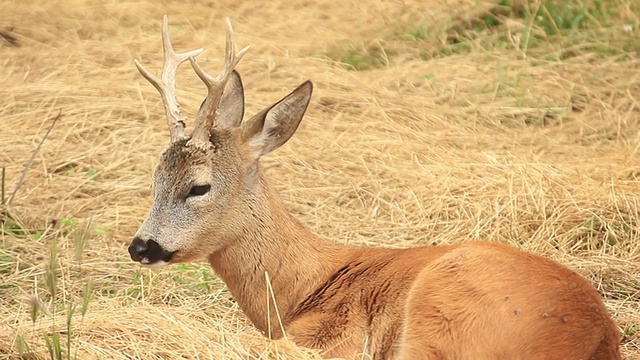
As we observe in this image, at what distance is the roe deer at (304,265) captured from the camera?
4.88 meters

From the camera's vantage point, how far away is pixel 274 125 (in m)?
5.70

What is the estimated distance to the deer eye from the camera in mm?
5523

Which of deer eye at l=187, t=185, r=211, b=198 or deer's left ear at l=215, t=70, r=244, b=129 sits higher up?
deer's left ear at l=215, t=70, r=244, b=129

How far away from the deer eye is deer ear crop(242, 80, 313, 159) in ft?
1.05

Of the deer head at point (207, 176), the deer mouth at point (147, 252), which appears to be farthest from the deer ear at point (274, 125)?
the deer mouth at point (147, 252)

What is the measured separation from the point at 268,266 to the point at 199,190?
0.50m

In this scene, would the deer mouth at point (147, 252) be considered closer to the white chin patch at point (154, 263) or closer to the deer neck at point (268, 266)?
the white chin patch at point (154, 263)

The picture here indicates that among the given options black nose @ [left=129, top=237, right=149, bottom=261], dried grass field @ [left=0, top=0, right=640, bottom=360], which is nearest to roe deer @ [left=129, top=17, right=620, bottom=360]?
black nose @ [left=129, top=237, right=149, bottom=261]

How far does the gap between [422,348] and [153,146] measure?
3997 mm

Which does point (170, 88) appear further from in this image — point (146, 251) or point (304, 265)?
point (304, 265)

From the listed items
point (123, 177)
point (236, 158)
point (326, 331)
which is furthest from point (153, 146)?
point (326, 331)

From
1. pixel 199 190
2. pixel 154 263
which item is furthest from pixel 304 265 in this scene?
pixel 154 263

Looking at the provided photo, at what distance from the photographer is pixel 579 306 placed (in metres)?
4.73

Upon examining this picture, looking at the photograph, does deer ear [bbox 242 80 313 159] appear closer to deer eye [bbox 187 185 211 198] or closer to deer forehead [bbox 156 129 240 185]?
deer forehead [bbox 156 129 240 185]
